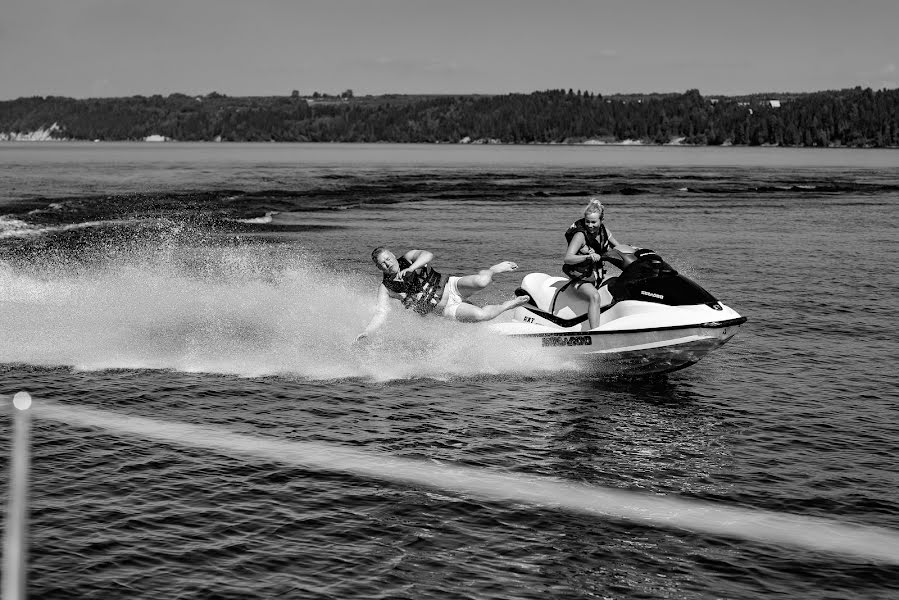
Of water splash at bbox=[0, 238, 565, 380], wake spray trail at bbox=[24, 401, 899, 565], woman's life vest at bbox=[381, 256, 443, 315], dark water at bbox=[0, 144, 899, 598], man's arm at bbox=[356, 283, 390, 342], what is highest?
wake spray trail at bbox=[24, 401, 899, 565]

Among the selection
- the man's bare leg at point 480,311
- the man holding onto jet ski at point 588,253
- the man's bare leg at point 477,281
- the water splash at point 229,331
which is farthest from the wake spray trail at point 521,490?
the water splash at point 229,331

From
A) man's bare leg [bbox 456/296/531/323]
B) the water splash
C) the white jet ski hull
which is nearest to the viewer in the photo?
the white jet ski hull

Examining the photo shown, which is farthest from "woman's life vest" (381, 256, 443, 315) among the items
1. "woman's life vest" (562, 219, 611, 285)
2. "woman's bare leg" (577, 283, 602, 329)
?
"woman's bare leg" (577, 283, 602, 329)

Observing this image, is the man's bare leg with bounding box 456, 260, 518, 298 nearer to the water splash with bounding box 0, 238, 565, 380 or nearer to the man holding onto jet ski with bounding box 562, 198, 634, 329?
the water splash with bounding box 0, 238, 565, 380

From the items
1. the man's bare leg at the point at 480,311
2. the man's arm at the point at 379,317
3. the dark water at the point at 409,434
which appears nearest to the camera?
the dark water at the point at 409,434

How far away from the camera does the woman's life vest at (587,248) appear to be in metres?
14.2

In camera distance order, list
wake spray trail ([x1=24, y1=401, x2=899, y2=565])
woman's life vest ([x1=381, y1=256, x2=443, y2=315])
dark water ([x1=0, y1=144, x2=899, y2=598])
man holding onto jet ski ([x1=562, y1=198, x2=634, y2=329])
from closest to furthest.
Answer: wake spray trail ([x1=24, y1=401, x2=899, y2=565])
dark water ([x1=0, y1=144, x2=899, y2=598])
man holding onto jet ski ([x1=562, y1=198, x2=634, y2=329])
woman's life vest ([x1=381, y1=256, x2=443, y2=315])

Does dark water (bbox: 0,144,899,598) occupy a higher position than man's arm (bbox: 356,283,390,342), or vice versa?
man's arm (bbox: 356,283,390,342)

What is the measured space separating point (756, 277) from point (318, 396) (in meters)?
16.4

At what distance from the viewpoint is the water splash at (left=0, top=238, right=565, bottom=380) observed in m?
15.0

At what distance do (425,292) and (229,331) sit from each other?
4.69 metres

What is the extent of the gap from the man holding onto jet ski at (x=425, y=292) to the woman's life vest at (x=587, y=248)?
0.86 meters

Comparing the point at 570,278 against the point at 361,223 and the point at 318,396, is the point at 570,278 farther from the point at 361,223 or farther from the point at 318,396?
the point at 361,223

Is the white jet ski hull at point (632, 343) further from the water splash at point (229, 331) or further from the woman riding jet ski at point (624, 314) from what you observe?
the water splash at point (229, 331)
